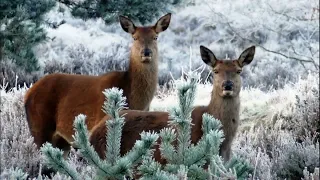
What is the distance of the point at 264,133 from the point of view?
27.5 feet

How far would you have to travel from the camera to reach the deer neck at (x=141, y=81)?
7.15 meters

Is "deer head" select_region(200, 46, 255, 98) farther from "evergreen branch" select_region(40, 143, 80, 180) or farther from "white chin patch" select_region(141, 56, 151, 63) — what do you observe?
"evergreen branch" select_region(40, 143, 80, 180)

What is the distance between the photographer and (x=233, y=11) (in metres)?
23.5

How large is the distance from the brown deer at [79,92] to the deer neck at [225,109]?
4.92 ft

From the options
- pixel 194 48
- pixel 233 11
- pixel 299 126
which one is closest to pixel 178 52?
pixel 194 48

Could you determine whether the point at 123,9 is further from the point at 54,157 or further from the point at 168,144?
the point at 54,157

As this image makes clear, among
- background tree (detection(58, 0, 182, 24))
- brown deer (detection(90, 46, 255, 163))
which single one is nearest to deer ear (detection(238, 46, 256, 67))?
brown deer (detection(90, 46, 255, 163))

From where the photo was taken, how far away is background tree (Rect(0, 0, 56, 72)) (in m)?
7.54

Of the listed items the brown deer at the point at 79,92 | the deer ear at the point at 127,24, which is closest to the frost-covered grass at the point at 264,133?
the brown deer at the point at 79,92

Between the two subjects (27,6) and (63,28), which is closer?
(27,6)

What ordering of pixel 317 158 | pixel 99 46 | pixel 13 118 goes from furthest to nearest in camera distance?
pixel 99 46
pixel 13 118
pixel 317 158

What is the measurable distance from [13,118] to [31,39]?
3.76ft

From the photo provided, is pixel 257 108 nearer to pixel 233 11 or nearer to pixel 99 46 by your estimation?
pixel 99 46

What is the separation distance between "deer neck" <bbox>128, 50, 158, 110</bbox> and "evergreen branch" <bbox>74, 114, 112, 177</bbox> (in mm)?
3706
